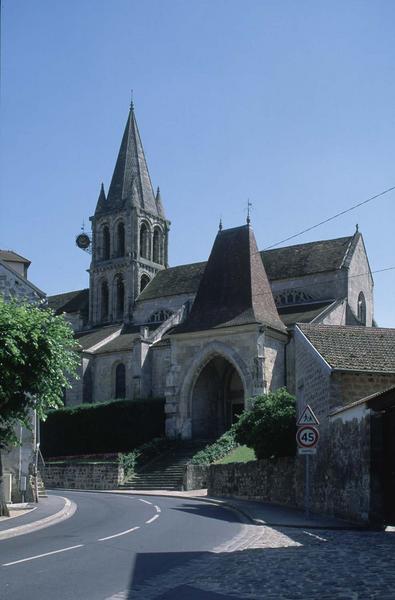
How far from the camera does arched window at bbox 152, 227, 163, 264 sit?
6881 centimetres

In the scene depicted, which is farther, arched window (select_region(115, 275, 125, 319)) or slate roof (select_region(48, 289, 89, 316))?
slate roof (select_region(48, 289, 89, 316))

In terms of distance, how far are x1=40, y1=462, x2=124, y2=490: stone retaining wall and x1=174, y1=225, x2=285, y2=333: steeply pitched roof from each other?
9.46 meters

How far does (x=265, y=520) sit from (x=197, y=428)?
30285mm

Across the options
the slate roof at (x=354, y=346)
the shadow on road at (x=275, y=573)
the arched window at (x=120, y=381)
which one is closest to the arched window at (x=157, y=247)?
the arched window at (x=120, y=381)

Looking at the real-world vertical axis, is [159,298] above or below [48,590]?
above

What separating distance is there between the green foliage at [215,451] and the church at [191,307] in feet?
11.9

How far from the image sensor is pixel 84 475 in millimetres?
43219

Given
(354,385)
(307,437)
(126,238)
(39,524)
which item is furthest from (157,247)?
(307,437)

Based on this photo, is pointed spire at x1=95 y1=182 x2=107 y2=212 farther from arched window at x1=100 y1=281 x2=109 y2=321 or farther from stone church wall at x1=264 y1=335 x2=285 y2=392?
stone church wall at x1=264 y1=335 x2=285 y2=392

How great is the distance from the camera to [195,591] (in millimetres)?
8430

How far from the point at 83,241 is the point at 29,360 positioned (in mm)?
55365

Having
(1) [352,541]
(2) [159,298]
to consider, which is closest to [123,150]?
(2) [159,298]

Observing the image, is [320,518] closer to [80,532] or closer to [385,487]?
[385,487]

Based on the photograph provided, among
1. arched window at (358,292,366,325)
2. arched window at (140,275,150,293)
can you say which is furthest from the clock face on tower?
arched window at (358,292,366,325)
